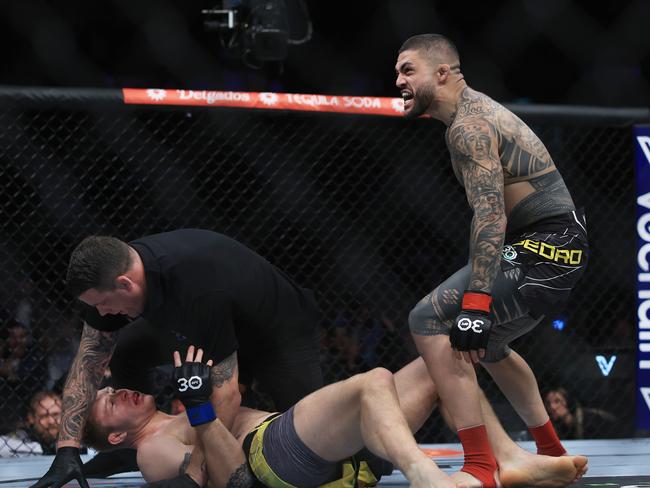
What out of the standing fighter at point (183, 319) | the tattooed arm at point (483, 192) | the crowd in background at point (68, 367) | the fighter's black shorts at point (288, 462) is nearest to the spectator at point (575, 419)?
the crowd in background at point (68, 367)

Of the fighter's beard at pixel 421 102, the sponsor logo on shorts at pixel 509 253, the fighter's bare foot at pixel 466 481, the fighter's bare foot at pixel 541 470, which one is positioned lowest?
the fighter's bare foot at pixel 541 470

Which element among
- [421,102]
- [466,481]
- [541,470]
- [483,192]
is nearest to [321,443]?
[466,481]

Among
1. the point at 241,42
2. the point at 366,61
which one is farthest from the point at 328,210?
the point at 366,61

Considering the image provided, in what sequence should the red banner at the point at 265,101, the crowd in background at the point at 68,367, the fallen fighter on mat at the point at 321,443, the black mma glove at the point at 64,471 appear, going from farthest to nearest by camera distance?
1. the crowd in background at the point at 68,367
2. the red banner at the point at 265,101
3. the black mma glove at the point at 64,471
4. the fallen fighter on mat at the point at 321,443

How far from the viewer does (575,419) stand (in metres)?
3.86

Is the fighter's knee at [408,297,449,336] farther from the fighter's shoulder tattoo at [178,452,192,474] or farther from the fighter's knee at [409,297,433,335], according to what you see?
the fighter's shoulder tattoo at [178,452,192,474]

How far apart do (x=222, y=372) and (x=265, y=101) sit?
1.25m

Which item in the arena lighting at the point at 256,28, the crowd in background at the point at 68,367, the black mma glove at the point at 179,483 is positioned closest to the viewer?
the black mma glove at the point at 179,483

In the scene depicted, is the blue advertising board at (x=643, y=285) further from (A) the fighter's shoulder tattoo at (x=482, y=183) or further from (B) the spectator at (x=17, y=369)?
(B) the spectator at (x=17, y=369)

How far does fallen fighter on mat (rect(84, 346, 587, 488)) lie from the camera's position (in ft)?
6.16

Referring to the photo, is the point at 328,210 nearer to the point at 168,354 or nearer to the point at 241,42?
the point at 241,42

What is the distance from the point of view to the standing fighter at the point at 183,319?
83.0 inches

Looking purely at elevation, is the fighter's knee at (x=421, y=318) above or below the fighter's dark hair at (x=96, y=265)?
below

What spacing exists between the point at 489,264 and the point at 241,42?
2121 mm
